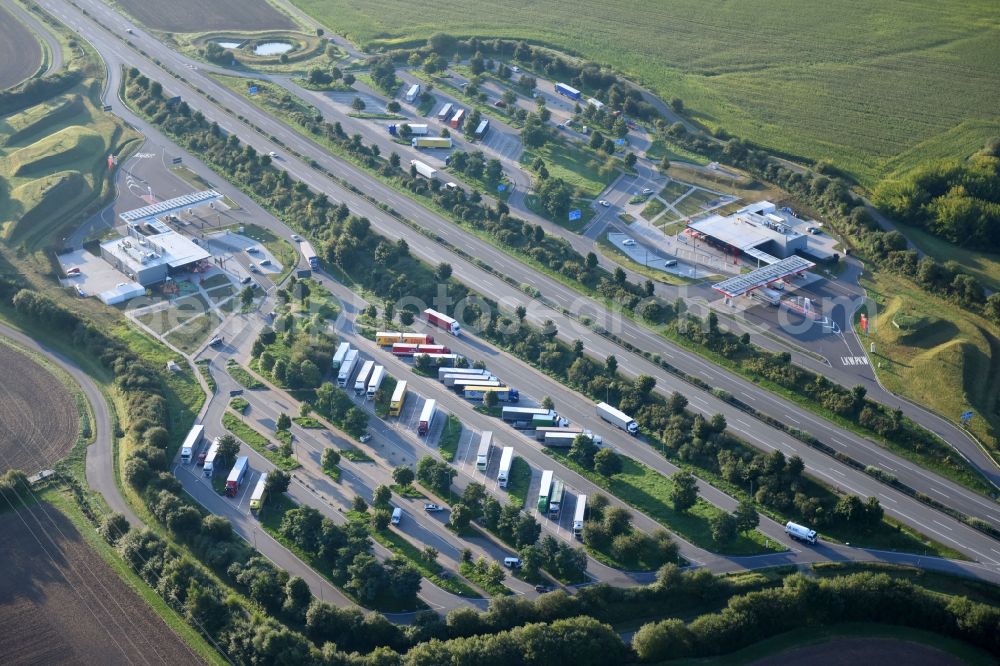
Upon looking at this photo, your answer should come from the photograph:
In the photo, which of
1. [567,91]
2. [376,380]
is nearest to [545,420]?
[376,380]

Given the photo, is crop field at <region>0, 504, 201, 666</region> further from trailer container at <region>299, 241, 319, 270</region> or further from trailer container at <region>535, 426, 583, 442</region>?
trailer container at <region>299, 241, 319, 270</region>

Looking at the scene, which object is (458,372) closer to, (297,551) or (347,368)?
(347,368)

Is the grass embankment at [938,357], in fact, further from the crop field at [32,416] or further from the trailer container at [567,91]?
the crop field at [32,416]

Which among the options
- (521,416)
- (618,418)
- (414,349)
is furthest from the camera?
(414,349)

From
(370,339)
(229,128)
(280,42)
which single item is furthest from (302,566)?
(280,42)

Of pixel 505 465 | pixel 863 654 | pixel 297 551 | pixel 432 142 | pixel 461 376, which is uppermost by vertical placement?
pixel 432 142

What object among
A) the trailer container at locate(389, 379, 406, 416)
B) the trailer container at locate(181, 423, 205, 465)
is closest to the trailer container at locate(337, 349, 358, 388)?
the trailer container at locate(389, 379, 406, 416)

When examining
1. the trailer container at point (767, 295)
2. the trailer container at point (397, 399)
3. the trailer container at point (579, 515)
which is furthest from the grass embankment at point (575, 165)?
the trailer container at point (579, 515)
